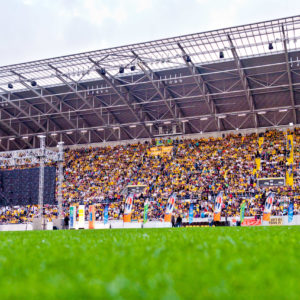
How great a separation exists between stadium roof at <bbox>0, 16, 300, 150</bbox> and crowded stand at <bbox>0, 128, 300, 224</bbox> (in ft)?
7.30

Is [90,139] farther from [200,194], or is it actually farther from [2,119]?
[200,194]

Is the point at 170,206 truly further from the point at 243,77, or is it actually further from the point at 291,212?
the point at 243,77

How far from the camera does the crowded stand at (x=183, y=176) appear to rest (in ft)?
136

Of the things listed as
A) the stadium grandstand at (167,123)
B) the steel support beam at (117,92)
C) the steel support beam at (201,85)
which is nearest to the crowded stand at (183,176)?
the stadium grandstand at (167,123)

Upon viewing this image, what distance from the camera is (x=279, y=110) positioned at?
149ft

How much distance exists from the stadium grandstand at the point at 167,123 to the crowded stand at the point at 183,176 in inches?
5.5

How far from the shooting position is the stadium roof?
118ft

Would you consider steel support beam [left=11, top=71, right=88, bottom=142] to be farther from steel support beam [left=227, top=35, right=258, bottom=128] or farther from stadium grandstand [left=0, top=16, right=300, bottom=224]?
steel support beam [left=227, top=35, right=258, bottom=128]

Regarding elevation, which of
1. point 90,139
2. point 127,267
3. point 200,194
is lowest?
point 127,267

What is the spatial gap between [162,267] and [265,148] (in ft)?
148

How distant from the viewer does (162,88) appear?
43812 millimetres

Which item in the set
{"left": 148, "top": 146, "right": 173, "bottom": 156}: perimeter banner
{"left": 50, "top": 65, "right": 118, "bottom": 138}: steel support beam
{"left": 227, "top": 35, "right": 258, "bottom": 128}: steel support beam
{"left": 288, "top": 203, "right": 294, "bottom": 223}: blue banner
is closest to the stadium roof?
{"left": 50, "top": 65, "right": 118, "bottom": 138}: steel support beam

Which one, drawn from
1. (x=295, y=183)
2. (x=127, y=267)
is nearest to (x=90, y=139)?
(x=295, y=183)

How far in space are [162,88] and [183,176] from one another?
→ 33.6ft
